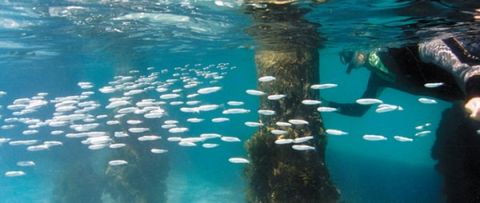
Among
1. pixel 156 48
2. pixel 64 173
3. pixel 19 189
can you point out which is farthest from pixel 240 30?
pixel 19 189

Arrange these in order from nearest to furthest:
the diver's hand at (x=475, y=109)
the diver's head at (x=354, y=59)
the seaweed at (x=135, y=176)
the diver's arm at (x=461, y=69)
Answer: the diver's hand at (x=475, y=109), the diver's arm at (x=461, y=69), the diver's head at (x=354, y=59), the seaweed at (x=135, y=176)

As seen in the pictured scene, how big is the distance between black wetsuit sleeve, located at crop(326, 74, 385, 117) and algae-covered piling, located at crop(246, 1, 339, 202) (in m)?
1.51

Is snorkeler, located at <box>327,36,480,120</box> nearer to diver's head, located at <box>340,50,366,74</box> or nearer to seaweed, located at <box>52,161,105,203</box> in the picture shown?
diver's head, located at <box>340,50,366,74</box>

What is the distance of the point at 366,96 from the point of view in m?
13.4

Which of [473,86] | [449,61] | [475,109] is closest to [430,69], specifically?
[449,61]

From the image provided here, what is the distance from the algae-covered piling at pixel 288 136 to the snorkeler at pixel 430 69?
1.74 metres

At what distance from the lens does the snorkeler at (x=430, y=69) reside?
7.14m

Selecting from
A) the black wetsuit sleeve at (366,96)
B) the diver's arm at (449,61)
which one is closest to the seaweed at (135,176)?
the black wetsuit sleeve at (366,96)

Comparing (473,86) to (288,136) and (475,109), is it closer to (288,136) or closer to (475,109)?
(475,109)

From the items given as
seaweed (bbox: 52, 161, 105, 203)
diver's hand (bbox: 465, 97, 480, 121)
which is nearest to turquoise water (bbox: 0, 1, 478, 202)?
seaweed (bbox: 52, 161, 105, 203)

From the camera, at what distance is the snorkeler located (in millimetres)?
7140

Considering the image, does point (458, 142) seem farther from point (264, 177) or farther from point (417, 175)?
point (417, 175)

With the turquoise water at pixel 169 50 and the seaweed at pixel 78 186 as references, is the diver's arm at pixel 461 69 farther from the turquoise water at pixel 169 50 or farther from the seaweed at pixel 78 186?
the seaweed at pixel 78 186

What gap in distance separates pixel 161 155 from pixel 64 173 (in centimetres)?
573
